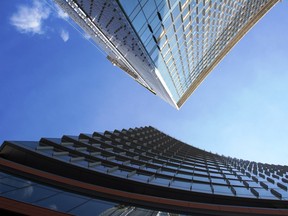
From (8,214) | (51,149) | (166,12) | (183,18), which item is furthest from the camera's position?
(183,18)

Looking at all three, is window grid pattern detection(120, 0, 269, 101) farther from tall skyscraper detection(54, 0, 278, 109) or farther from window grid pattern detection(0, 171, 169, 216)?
window grid pattern detection(0, 171, 169, 216)

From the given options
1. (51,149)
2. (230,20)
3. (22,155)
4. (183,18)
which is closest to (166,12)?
(183,18)

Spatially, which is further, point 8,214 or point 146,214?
point 146,214

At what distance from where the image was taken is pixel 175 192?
18078 mm

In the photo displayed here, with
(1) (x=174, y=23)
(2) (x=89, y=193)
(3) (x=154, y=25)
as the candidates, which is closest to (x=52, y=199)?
(2) (x=89, y=193)

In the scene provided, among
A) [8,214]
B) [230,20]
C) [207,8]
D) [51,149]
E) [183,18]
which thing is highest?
[230,20]

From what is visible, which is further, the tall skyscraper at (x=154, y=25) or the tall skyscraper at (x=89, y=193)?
the tall skyscraper at (x=154, y=25)

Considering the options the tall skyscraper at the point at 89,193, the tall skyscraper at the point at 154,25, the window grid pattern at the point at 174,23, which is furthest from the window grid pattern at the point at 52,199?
the window grid pattern at the point at 174,23

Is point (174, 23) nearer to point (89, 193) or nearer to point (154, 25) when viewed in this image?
point (154, 25)

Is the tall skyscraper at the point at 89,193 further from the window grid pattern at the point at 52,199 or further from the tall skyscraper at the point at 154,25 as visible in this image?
the tall skyscraper at the point at 154,25

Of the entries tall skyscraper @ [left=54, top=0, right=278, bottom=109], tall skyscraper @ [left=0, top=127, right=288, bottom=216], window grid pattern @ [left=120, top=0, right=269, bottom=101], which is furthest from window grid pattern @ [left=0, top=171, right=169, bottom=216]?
window grid pattern @ [left=120, top=0, right=269, bottom=101]

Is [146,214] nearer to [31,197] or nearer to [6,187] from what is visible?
[31,197]

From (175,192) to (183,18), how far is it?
1940 centimetres

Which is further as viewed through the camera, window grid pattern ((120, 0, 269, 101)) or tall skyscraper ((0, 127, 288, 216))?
window grid pattern ((120, 0, 269, 101))
